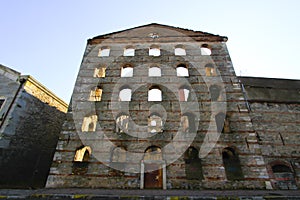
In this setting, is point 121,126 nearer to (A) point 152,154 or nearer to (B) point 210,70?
(A) point 152,154

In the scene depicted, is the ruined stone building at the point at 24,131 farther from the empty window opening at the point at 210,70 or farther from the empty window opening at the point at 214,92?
the empty window opening at the point at 210,70

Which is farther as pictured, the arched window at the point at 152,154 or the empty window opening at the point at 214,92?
the empty window opening at the point at 214,92

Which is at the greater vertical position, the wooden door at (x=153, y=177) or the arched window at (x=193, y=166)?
the arched window at (x=193, y=166)

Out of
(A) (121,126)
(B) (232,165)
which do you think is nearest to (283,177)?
(B) (232,165)

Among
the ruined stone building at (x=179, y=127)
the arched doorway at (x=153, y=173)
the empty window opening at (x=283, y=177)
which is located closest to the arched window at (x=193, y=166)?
the ruined stone building at (x=179, y=127)

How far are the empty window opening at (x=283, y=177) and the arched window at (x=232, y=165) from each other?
69.8 inches

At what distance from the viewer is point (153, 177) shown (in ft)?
32.7

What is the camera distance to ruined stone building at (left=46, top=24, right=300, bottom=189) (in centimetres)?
932

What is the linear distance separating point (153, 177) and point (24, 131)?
8685 millimetres

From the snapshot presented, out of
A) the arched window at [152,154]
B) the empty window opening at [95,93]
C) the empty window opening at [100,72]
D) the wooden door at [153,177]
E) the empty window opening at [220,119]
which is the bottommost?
the wooden door at [153,177]

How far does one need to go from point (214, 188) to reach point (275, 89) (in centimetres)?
839

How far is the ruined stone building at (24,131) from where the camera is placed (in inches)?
411

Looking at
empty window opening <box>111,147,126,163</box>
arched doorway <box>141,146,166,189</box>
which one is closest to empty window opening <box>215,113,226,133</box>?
arched doorway <box>141,146,166,189</box>

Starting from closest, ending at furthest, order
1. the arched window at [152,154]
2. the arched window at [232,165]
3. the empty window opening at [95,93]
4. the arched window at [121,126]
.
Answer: the arched window at [232,165]
the arched window at [152,154]
the arched window at [121,126]
the empty window opening at [95,93]
